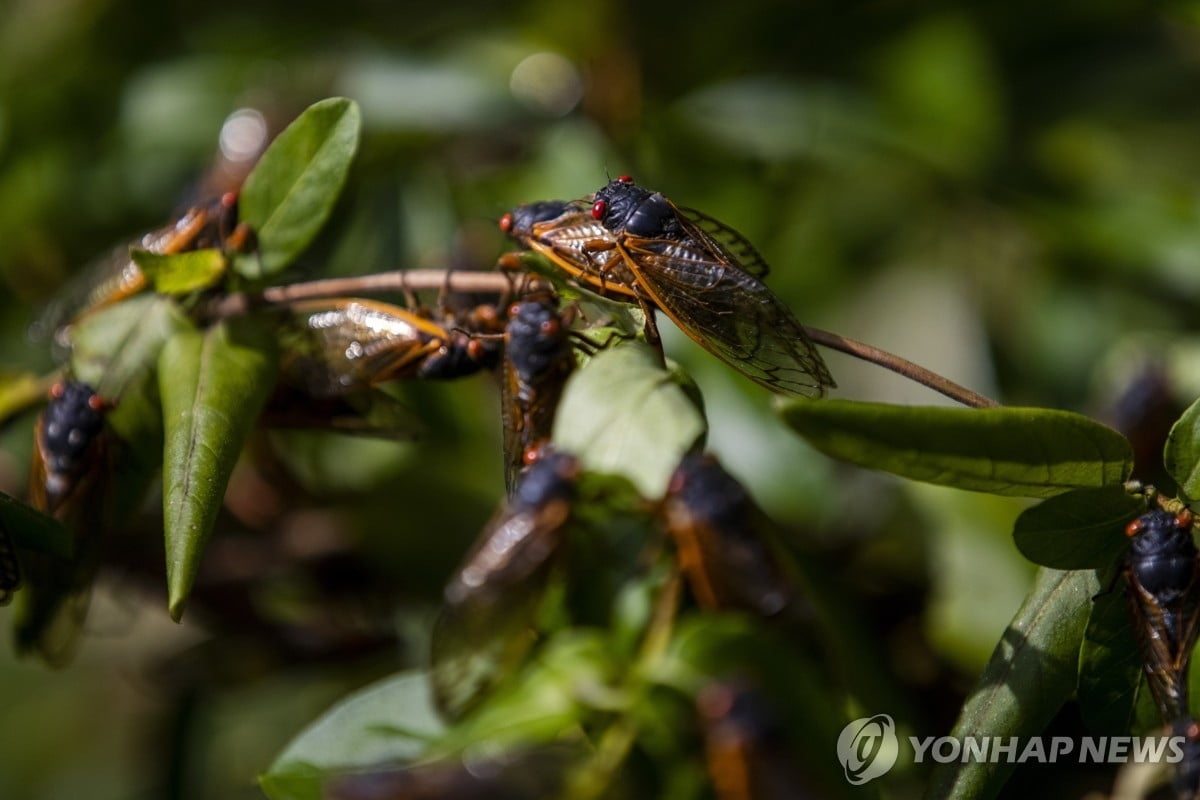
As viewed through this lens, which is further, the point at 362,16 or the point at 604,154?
the point at 362,16

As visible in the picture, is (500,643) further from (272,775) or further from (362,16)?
(362,16)

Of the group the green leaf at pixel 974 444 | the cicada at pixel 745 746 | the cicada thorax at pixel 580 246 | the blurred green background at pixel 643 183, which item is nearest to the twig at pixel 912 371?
the green leaf at pixel 974 444

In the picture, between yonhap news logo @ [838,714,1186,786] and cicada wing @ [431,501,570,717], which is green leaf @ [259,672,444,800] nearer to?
cicada wing @ [431,501,570,717]

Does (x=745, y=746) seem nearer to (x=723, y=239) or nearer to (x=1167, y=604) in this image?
(x=1167, y=604)

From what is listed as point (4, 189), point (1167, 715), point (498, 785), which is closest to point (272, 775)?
point (498, 785)

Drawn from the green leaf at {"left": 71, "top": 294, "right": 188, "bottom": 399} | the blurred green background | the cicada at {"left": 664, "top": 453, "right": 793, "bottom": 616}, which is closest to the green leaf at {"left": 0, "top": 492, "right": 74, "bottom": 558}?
the green leaf at {"left": 71, "top": 294, "right": 188, "bottom": 399}

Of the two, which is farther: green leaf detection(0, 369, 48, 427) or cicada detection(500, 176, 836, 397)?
green leaf detection(0, 369, 48, 427)

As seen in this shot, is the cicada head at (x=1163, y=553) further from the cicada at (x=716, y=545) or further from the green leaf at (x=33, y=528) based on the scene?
the green leaf at (x=33, y=528)

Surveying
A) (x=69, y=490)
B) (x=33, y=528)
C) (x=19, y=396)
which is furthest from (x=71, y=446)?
(x=19, y=396)
